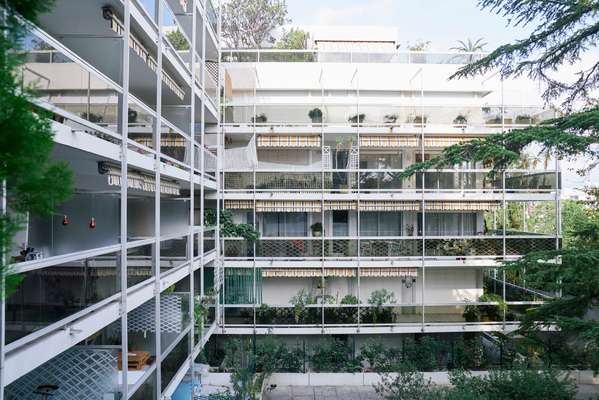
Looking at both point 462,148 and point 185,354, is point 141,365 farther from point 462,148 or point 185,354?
point 462,148

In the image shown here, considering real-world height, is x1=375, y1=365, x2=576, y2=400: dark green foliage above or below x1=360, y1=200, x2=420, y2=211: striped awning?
below

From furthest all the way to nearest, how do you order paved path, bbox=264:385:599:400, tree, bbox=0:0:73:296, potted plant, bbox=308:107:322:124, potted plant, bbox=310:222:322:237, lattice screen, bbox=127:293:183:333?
potted plant, bbox=310:222:322:237 → potted plant, bbox=308:107:322:124 → paved path, bbox=264:385:599:400 → lattice screen, bbox=127:293:183:333 → tree, bbox=0:0:73:296

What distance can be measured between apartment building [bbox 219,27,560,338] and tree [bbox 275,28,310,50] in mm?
7350

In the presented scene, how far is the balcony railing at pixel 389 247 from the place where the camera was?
1580 cm

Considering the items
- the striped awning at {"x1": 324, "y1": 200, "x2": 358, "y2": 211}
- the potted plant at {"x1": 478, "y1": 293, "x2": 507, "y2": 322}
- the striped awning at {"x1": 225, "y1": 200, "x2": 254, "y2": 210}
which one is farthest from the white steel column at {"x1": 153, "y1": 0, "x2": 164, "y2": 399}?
the potted plant at {"x1": 478, "y1": 293, "x2": 507, "y2": 322}

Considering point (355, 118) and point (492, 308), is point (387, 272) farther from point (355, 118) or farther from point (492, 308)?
point (355, 118)

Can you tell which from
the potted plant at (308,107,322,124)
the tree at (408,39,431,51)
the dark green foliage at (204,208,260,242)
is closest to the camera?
the dark green foliage at (204,208,260,242)

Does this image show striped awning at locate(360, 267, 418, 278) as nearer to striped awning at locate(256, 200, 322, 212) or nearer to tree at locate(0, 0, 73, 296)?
striped awning at locate(256, 200, 322, 212)

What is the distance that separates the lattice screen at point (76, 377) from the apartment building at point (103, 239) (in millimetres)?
14

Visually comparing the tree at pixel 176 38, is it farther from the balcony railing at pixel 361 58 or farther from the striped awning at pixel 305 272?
the striped awning at pixel 305 272

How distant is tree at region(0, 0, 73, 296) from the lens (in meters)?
1.87

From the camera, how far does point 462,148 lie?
35.4 feet

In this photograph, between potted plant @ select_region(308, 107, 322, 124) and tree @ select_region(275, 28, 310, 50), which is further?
tree @ select_region(275, 28, 310, 50)

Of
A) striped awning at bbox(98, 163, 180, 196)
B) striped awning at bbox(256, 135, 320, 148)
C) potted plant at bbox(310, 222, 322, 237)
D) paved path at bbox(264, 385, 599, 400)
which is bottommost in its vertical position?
paved path at bbox(264, 385, 599, 400)
